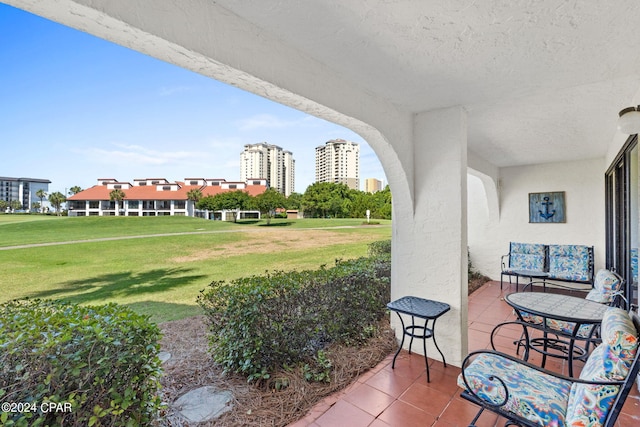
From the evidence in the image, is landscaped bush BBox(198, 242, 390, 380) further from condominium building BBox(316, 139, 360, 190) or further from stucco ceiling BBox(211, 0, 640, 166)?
condominium building BBox(316, 139, 360, 190)

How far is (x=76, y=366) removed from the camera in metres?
1.13

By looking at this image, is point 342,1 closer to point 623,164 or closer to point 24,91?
point 623,164

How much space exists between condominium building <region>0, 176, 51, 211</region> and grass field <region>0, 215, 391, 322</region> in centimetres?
63

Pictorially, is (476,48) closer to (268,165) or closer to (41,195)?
(41,195)

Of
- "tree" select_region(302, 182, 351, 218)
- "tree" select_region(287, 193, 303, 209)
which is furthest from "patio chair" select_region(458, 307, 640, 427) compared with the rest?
"tree" select_region(302, 182, 351, 218)

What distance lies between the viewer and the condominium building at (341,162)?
30355 mm

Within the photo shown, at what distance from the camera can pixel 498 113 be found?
271 centimetres

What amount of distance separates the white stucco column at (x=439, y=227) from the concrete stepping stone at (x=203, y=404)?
5.79 ft

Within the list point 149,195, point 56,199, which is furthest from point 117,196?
point 56,199

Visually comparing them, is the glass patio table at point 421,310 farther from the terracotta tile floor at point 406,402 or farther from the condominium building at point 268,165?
the condominium building at point 268,165

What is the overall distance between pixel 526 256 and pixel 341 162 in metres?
26.4

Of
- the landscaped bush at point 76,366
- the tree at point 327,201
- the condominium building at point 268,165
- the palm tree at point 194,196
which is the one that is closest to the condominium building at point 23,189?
the landscaped bush at point 76,366

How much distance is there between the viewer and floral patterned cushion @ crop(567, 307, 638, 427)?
1105mm

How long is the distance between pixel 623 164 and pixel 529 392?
362cm
